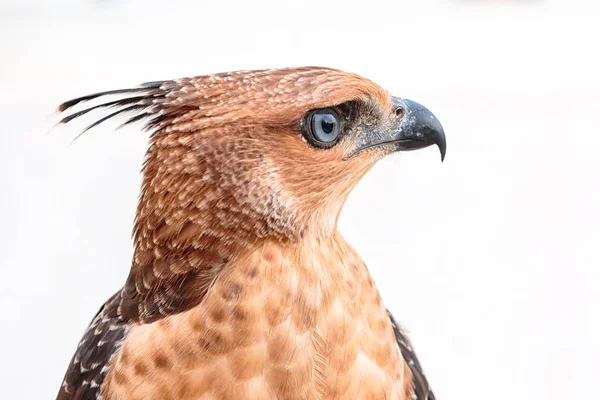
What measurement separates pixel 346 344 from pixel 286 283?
0.71ft

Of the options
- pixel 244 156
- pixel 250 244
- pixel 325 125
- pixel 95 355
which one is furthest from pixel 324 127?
pixel 95 355

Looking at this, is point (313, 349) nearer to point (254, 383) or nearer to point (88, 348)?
point (254, 383)

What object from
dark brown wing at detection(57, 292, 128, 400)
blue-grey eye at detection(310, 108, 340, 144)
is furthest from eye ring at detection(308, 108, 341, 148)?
dark brown wing at detection(57, 292, 128, 400)

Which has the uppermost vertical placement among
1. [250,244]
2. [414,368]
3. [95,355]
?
[250,244]

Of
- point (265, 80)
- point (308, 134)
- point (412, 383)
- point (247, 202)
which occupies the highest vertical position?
point (265, 80)

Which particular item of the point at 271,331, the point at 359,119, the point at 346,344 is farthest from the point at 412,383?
the point at 359,119

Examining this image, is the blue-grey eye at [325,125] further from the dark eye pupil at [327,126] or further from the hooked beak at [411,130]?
A: the hooked beak at [411,130]

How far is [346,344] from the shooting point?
2.04m

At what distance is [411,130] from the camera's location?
2.17 metres

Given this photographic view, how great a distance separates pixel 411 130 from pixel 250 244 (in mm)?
533

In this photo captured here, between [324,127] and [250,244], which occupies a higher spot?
[324,127]

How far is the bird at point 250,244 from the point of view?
194 centimetres

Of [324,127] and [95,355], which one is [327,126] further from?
[95,355]

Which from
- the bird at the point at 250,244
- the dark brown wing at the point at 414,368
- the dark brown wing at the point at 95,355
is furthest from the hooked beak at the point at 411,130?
the dark brown wing at the point at 95,355
